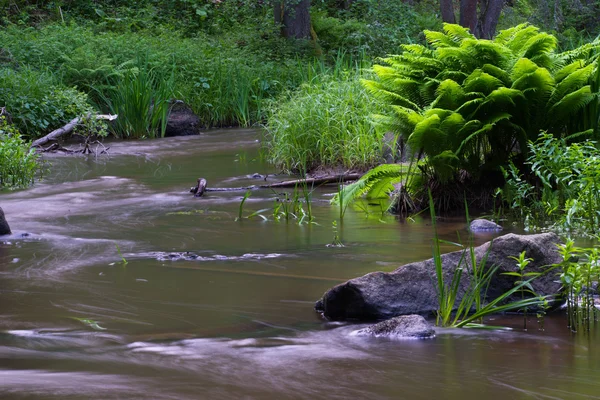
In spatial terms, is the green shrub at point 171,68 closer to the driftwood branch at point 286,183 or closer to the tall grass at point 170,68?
the tall grass at point 170,68

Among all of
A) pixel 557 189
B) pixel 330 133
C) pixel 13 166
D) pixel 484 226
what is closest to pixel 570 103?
pixel 557 189

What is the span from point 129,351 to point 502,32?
199 inches

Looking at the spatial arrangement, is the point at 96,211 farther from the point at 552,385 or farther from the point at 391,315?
the point at 552,385

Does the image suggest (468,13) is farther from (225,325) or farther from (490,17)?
(225,325)

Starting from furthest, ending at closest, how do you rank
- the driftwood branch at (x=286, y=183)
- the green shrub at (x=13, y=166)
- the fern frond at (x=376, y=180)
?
1. the green shrub at (x=13, y=166)
2. the driftwood branch at (x=286, y=183)
3. the fern frond at (x=376, y=180)

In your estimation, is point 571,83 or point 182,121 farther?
point 182,121

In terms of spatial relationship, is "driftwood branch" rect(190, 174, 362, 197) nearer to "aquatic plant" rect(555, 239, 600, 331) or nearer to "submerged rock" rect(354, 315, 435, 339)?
"aquatic plant" rect(555, 239, 600, 331)

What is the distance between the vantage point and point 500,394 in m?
2.81

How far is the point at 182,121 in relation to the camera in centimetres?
1507

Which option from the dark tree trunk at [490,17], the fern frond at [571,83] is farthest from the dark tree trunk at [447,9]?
the fern frond at [571,83]

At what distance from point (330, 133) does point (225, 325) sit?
604 centimetres

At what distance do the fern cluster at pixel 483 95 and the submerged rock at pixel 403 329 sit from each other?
292cm

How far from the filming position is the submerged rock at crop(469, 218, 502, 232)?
238 inches

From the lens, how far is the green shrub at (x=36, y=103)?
1284 cm
